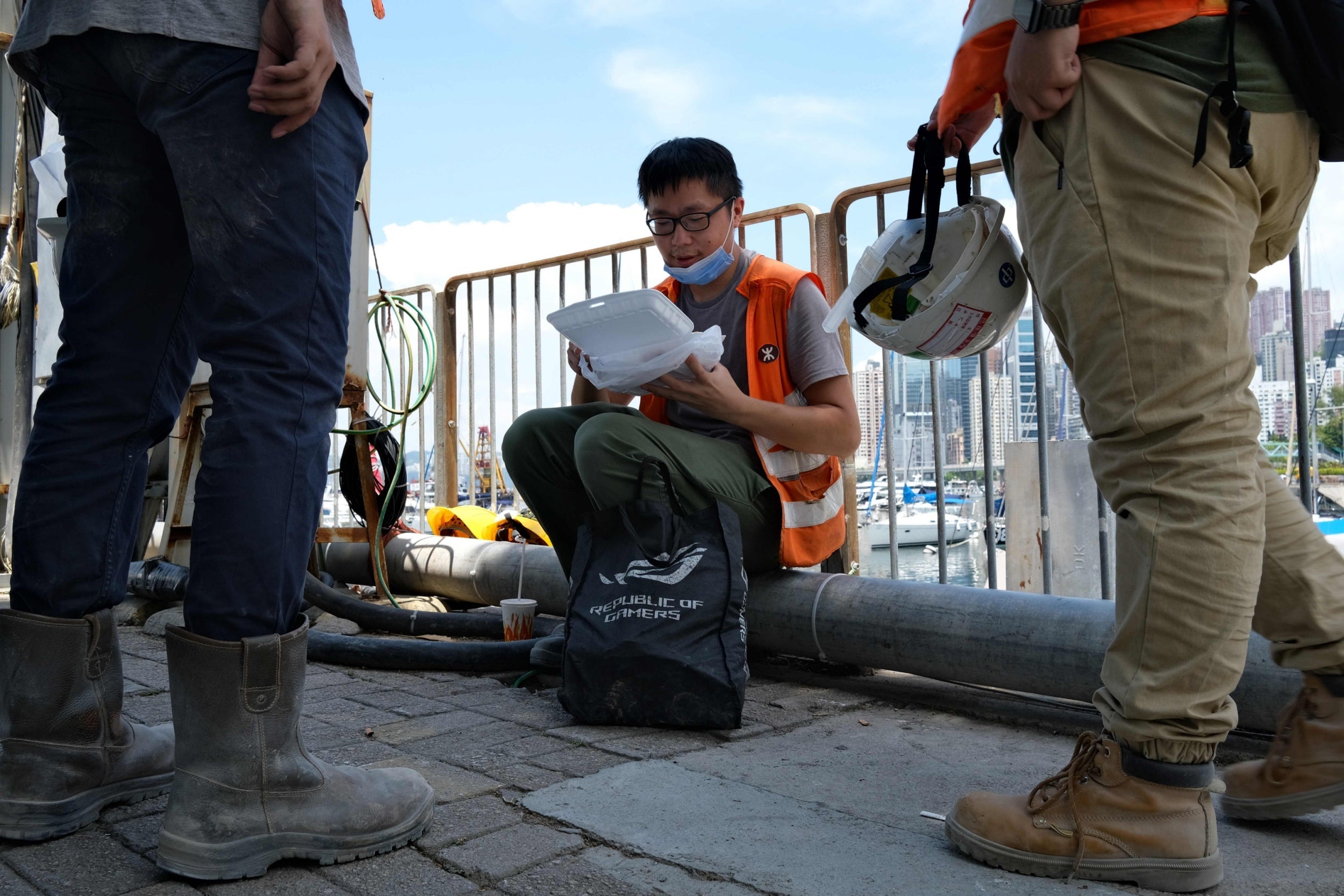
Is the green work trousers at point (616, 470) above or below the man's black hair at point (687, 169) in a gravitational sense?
below

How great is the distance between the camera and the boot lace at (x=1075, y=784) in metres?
1.40

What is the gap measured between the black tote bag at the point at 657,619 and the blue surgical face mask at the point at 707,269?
72 centimetres

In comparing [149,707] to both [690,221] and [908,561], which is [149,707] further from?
[908,561]

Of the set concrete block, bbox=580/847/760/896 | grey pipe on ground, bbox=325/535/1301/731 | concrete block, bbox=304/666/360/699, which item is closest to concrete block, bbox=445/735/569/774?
concrete block, bbox=580/847/760/896

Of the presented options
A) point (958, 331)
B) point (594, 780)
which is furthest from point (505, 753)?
point (958, 331)

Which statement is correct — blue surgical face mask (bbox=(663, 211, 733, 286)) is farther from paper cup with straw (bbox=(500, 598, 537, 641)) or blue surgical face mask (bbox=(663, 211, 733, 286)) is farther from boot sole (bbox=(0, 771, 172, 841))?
boot sole (bbox=(0, 771, 172, 841))

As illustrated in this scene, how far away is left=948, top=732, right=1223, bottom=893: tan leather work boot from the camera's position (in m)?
1.36

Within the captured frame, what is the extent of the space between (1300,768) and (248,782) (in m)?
1.58

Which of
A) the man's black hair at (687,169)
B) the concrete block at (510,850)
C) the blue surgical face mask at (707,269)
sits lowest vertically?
the concrete block at (510,850)

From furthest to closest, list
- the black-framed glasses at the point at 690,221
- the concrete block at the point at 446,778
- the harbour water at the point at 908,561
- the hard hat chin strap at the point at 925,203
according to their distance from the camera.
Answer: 1. the harbour water at the point at 908,561
2. the black-framed glasses at the point at 690,221
3. the hard hat chin strap at the point at 925,203
4. the concrete block at the point at 446,778

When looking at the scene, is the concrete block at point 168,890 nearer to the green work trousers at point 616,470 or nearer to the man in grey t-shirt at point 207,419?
the man in grey t-shirt at point 207,419

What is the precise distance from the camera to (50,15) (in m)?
1.47

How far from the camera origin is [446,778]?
5.90ft

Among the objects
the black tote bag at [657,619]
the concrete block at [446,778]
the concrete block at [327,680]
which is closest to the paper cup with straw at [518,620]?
the concrete block at [327,680]
